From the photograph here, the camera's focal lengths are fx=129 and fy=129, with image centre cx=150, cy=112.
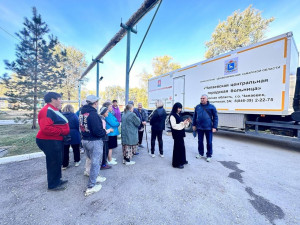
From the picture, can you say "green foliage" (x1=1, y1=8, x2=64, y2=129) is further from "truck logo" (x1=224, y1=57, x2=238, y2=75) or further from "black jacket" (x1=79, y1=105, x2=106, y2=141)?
"truck logo" (x1=224, y1=57, x2=238, y2=75)

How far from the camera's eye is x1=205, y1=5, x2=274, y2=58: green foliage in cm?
1669

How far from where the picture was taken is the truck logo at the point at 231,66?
5098 mm

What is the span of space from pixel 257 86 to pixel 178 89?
12.3ft

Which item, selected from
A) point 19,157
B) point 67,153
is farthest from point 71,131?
point 19,157

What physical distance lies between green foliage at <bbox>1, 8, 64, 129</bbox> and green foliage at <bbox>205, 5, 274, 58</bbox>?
1981 centimetres

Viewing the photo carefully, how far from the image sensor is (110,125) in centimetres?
318

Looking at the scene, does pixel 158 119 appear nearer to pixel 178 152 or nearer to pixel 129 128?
pixel 129 128

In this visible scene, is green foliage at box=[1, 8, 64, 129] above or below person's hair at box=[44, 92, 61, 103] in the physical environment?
above

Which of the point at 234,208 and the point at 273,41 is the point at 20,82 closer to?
the point at 234,208

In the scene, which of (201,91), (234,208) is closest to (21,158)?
(234,208)

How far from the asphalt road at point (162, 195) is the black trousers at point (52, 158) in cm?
23

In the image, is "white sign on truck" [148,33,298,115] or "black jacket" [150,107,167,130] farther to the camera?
"white sign on truck" [148,33,298,115]

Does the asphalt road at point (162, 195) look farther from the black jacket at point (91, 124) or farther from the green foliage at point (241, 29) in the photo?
the green foliage at point (241, 29)

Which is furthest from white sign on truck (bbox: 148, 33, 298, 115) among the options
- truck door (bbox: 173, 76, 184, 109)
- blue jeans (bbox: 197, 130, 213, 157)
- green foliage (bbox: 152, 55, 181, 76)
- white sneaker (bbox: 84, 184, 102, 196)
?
green foliage (bbox: 152, 55, 181, 76)
